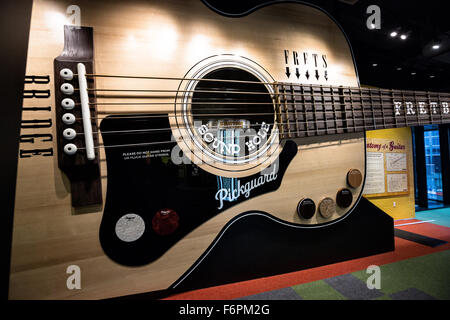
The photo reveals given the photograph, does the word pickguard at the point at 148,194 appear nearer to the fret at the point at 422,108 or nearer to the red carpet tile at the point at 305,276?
the red carpet tile at the point at 305,276

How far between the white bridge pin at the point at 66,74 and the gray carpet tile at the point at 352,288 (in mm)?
1200

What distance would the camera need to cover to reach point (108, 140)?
760mm

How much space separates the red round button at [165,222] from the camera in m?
0.80

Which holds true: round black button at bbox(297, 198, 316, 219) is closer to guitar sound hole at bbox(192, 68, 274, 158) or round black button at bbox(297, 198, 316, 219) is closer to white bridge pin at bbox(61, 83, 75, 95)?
guitar sound hole at bbox(192, 68, 274, 158)

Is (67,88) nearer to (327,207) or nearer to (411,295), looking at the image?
(327,207)

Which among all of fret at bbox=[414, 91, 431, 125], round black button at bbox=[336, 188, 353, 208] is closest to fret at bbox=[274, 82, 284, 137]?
round black button at bbox=[336, 188, 353, 208]

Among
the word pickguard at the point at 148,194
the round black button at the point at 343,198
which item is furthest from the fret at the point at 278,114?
the round black button at the point at 343,198

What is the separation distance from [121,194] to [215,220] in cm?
36

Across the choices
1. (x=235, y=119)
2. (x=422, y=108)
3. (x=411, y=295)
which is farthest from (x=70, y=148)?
(x=422, y=108)

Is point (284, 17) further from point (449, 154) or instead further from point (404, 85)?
point (449, 154)

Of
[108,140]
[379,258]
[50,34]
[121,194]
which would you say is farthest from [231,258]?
[50,34]

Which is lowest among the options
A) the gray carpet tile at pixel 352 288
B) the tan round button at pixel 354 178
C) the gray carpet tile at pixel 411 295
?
the gray carpet tile at pixel 411 295
